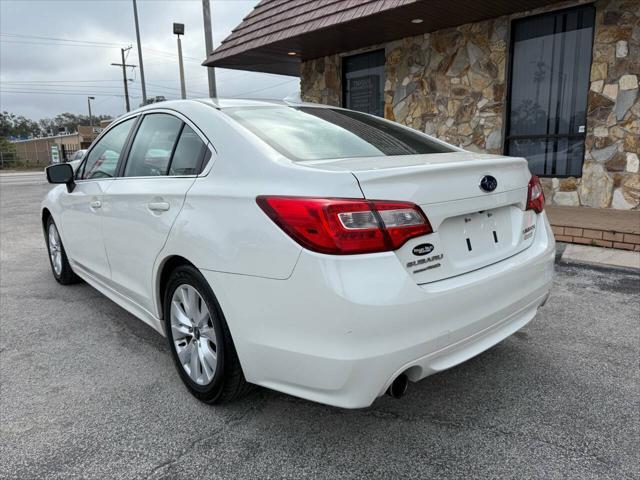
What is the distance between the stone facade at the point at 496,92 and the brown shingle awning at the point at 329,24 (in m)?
0.32

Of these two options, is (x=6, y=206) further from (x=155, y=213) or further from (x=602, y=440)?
(x=602, y=440)

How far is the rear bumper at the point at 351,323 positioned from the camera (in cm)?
183

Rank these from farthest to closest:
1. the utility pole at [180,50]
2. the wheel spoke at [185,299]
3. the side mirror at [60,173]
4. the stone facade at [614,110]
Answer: the utility pole at [180,50], the stone facade at [614,110], the side mirror at [60,173], the wheel spoke at [185,299]

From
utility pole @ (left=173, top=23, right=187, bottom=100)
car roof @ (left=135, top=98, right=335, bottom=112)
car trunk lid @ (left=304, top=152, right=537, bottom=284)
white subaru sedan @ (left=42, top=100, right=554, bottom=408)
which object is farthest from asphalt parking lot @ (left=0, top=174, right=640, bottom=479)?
utility pole @ (left=173, top=23, right=187, bottom=100)

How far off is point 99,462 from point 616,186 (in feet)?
22.3

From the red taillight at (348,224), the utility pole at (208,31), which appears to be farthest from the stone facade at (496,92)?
the red taillight at (348,224)

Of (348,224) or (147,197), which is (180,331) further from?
(348,224)

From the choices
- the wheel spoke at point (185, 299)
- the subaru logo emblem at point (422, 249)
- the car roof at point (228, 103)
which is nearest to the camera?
the subaru logo emblem at point (422, 249)

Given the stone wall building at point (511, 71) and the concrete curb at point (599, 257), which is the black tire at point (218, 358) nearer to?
the concrete curb at point (599, 257)

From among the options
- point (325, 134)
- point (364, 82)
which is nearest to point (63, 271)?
point (325, 134)

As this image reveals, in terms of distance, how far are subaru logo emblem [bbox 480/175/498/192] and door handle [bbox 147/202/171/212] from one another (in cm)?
155

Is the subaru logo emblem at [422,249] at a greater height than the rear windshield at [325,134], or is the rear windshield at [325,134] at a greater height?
the rear windshield at [325,134]

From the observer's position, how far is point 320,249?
1.85 m

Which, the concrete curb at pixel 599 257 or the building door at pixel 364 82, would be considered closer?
the concrete curb at pixel 599 257
